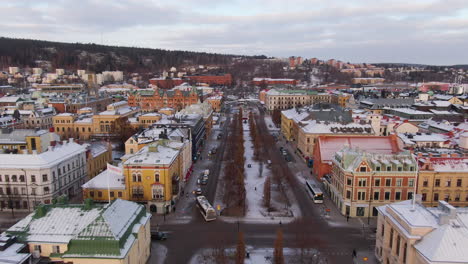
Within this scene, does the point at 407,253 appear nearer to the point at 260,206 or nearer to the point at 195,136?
the point at 260,206

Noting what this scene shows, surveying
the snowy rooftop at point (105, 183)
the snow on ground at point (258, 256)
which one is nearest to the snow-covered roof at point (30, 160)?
the snowy rooftop at point (105, 183)

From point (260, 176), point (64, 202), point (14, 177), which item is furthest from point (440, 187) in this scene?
point (14, 177)

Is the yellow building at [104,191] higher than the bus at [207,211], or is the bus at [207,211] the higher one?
the yellow building at [104,191]

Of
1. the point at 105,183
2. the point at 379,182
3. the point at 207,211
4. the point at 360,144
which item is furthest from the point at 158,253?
the point at 360,144

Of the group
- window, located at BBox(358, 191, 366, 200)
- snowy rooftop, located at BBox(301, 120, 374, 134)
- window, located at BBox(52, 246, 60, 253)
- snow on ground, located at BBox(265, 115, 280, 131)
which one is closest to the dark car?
→ window, located at BBox(52, 246, 60, 253)

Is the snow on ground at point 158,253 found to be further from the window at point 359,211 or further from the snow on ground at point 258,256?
the window at point 359,211

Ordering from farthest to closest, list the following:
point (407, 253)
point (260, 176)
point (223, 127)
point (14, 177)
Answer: point (223, 127), point (260, 176), point (14, 177), point (407, 253)
